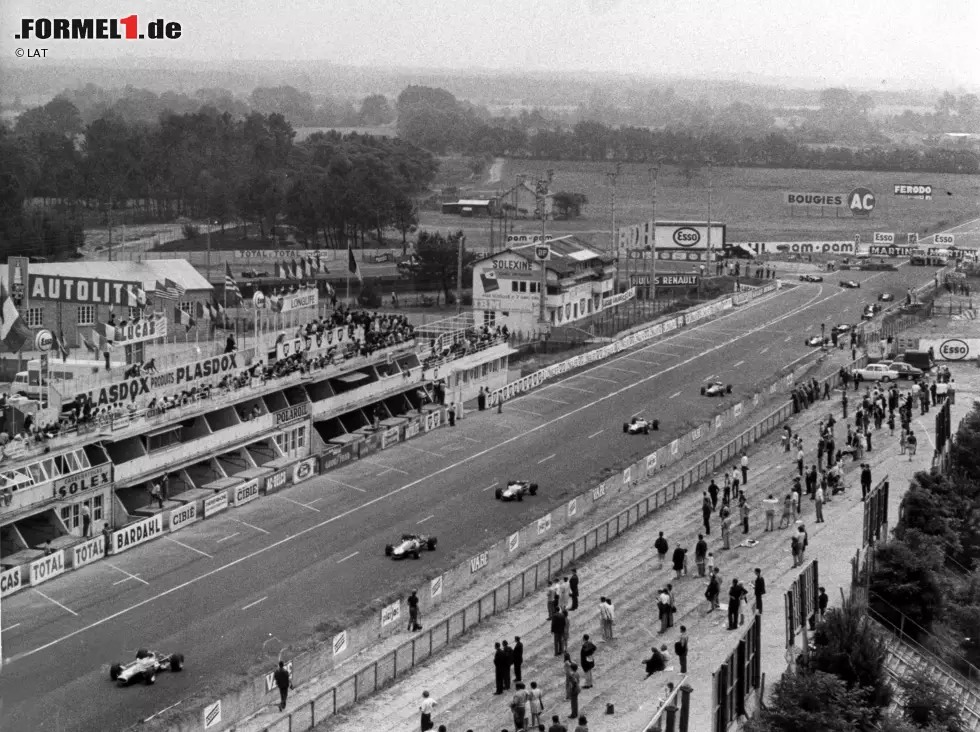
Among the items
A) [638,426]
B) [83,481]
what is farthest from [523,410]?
[83,481]

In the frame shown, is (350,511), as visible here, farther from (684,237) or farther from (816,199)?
(816,199)

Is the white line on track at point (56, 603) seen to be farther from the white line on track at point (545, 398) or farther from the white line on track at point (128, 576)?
the white line on track at point (545, 398)

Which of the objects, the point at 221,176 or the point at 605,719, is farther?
the point at 221,176

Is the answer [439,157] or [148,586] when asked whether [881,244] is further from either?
[148,586]

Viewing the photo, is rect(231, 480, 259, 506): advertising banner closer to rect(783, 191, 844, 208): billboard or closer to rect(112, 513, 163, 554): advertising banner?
rect(112, 513, 163, 554): advertising banner

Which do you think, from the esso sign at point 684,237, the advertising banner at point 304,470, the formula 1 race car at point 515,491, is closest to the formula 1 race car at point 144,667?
the advertising banner at point 304,470

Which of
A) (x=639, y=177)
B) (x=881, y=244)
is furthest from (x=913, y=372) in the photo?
(x=639, y=177)
